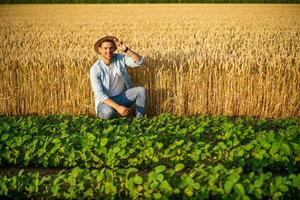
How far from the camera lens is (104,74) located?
7.02 metres

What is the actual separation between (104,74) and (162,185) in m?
3.27

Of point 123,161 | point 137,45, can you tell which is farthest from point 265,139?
point 137,45

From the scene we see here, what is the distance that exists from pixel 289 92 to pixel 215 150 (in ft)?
8.97

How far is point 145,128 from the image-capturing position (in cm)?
614

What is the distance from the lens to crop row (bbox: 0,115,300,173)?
4.97 meters

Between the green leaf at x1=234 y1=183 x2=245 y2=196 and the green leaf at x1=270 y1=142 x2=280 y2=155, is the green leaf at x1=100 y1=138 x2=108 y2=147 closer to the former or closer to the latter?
the green leaf at x1=234 y1=183 x2=245 y2=196

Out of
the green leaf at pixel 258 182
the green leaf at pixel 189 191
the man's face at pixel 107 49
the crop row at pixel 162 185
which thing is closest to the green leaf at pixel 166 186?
the crop row at pixel 162 185

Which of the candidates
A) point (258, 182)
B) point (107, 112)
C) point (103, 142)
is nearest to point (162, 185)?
point (258, 182)

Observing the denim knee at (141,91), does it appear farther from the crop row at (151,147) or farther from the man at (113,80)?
the crop row at (151,147)

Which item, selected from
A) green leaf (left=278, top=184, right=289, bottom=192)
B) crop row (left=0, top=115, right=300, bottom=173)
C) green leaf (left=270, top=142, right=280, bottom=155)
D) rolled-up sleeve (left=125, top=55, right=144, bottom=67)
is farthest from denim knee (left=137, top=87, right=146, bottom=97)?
green leaf (left=278, top=184, right=289, bottom=192)

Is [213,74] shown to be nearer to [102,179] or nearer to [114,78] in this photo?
[114,78]

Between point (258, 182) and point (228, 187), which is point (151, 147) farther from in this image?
point (258, 182)

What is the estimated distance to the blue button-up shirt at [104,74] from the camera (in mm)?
6785

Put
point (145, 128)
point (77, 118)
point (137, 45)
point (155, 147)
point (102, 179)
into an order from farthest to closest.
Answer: point (137, 45)
point (77, 118)
point (145, 128)
point (155, 147)
point (102, 179)
